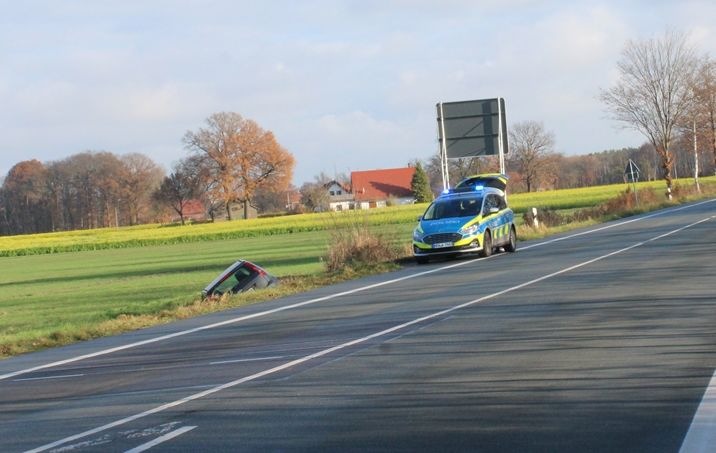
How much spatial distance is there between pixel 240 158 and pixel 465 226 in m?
86.8

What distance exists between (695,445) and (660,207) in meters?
53.6

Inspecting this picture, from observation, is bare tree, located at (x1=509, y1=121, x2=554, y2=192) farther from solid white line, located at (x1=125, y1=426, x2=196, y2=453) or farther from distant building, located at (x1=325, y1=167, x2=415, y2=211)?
solid white line, located at (x1=125, y1=426, x2=196, y2=453)

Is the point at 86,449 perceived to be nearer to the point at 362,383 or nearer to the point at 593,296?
the point at 362,383

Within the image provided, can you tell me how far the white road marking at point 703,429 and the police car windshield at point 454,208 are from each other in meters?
19.0

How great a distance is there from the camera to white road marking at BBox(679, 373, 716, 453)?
612cm

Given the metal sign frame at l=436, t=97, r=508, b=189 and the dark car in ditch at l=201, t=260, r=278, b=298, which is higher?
the metal sign frame at l=436, t=97, r=508, b=189

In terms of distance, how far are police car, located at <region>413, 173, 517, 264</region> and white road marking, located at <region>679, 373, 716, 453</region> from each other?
18.0 meters

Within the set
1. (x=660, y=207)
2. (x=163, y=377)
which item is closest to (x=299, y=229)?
(x=660, y=207)

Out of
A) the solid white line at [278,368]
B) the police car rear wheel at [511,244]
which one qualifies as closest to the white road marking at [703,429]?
the solid white line at [278,368]

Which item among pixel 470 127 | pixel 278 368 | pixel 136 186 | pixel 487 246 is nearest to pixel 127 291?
pixel 487 246

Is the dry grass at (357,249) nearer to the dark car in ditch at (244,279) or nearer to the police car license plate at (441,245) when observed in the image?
the police car license plate at (441,245)

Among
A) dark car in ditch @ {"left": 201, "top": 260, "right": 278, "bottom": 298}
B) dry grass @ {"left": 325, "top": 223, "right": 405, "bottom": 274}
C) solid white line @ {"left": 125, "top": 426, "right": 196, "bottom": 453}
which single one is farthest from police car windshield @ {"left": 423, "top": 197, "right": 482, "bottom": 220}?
solid white line @ {"left": 125, "top": 426, "right": 196, "bottom": 453}

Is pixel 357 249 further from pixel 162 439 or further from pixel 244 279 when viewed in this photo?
pixel 162 439

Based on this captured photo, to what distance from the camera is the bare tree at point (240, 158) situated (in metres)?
110
